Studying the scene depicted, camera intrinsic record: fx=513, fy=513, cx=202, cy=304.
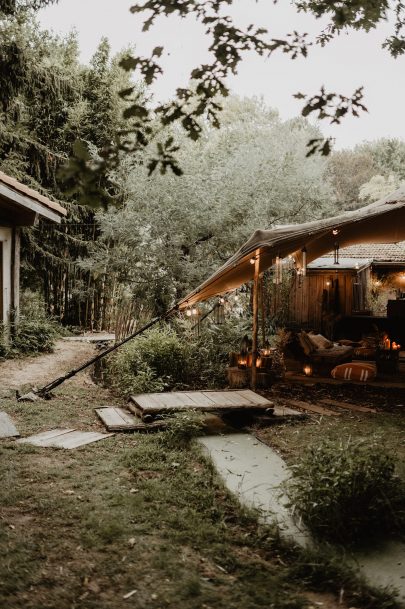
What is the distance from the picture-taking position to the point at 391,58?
206 inches

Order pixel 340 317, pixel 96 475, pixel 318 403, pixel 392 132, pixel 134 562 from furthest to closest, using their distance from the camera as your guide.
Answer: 1. pixel 392 132
2. pixel 340 317
3. pixel 318 403
4. pixel 96 475
5. pixel 134 562

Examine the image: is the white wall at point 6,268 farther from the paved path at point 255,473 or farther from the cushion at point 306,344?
the paved path at point 255,473

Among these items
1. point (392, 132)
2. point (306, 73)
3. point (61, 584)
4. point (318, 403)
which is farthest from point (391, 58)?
point (392, 132)

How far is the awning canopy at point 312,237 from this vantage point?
7043 mm

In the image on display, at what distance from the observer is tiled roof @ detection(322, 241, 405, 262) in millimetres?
17719

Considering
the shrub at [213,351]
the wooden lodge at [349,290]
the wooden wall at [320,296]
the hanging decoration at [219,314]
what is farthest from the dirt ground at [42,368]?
the wooden wall at [320,296]

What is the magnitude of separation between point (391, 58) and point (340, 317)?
33.9 ft

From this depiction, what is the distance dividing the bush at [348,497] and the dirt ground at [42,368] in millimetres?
5355

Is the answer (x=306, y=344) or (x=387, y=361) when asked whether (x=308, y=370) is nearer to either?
(x=306, y=344)

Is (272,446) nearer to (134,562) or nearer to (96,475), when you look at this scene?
(96,475)

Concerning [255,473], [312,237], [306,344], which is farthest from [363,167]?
[255,473]

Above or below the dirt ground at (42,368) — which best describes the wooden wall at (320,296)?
above

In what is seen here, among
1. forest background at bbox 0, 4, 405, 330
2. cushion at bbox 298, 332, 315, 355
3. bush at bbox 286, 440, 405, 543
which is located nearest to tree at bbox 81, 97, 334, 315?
forest background at bbox 0, 4, 405, 330

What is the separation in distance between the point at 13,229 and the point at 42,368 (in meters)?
3.46
